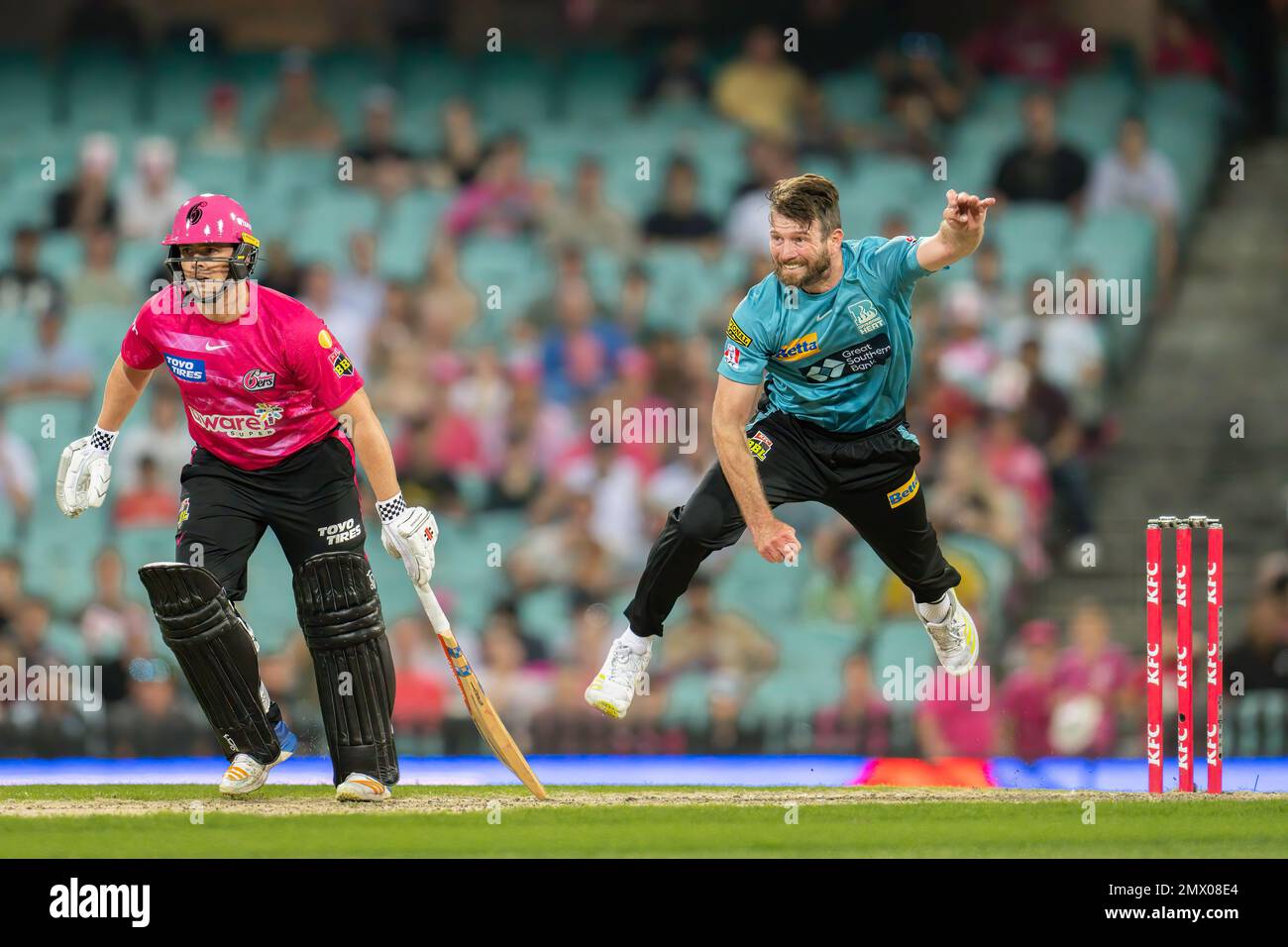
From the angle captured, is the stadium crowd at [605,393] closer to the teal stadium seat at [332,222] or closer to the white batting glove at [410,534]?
the teal stadium seat at [332,222]

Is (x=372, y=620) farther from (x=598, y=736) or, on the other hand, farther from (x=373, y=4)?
(x=373, y=4)

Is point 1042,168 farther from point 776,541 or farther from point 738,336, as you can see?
point 776,541

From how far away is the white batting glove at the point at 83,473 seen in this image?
25.7 ft

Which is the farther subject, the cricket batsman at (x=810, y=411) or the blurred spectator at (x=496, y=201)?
the blurred spectator at (x=496, y=201)

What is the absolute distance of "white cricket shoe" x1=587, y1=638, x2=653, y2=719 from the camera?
7848 millimetres

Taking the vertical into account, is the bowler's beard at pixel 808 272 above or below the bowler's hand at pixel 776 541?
above

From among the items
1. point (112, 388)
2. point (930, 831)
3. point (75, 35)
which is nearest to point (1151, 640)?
point (930, 831)

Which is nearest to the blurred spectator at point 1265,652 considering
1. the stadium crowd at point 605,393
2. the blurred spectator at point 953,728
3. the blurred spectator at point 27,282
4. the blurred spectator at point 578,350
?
the stadium crowd at point 605,393

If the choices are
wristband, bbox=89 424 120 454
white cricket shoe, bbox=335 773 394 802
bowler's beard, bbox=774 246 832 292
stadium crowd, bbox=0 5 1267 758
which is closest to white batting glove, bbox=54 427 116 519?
wristband, bbox=89 424 120 454

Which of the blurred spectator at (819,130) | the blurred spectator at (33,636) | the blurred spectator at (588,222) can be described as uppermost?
the blurred spectator at (819,130)

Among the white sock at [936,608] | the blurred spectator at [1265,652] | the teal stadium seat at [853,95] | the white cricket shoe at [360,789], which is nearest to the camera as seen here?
the white cricket shoe at [360,789]

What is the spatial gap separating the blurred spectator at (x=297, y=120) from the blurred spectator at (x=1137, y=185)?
18.6 ft

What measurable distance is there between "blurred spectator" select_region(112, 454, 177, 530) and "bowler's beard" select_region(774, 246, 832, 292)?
6.09 metres

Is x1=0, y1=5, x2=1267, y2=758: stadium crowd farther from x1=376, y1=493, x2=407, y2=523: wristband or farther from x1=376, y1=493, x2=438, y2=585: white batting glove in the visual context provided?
x1=376, y1=493, x2=407, y2=523: wristband
